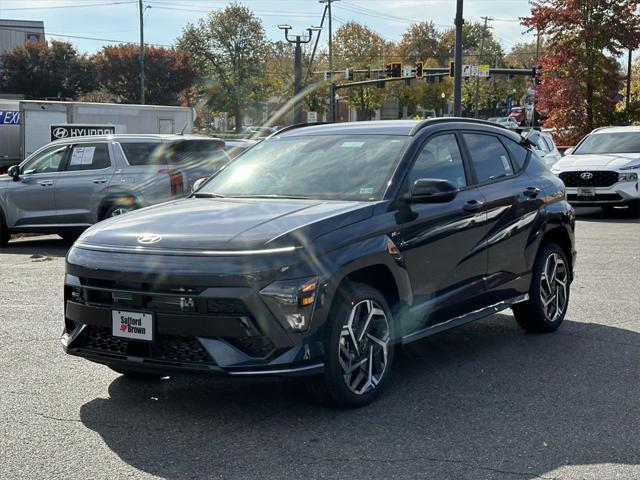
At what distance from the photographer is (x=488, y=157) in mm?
6910

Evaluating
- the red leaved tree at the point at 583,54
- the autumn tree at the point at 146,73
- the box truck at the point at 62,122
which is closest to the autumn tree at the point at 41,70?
the autumn tree at the point at 146,73

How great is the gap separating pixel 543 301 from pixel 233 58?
73.7 meters

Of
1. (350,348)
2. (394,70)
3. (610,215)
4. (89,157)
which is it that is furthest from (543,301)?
(394,70)

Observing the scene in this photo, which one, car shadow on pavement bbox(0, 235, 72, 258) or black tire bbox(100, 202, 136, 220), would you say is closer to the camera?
car shadow on pavement bbox(0, 235, 72, 258)

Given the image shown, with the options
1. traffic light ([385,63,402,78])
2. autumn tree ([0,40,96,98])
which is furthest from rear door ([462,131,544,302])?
autumn tree ([0,40,96,98])

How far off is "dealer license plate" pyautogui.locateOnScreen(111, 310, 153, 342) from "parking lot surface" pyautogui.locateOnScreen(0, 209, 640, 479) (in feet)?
1.72

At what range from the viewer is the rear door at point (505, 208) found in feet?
21.6

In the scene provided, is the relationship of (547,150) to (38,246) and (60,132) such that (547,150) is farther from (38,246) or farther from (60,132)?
(60,132)

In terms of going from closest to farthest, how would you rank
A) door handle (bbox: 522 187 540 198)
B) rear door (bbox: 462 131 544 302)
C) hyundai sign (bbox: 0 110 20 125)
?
rear door (bbox: 462 131 544 302), door handle (bbox: 522 187 540 198), hyundai sign (bbox: 0 110 20 125)

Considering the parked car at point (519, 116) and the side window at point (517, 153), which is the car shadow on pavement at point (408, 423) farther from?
the parked car at point (519, 116)

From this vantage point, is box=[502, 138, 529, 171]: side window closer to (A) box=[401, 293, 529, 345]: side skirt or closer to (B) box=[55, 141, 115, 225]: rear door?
(A) box=[401, 293, 529, 345]: side skirt

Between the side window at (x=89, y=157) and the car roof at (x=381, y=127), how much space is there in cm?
814

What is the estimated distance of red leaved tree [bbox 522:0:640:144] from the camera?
30688 mm

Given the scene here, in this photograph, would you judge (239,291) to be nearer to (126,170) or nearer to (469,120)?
(469,120)
